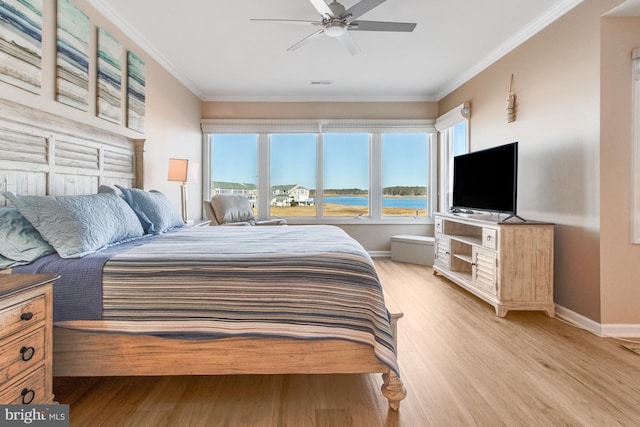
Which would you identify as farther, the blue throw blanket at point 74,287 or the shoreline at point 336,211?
the shoreline at point 336,211

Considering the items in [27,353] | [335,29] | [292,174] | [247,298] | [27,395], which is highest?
[335,29]

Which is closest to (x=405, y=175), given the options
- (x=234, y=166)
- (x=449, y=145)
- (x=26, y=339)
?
(x=449, y=145)

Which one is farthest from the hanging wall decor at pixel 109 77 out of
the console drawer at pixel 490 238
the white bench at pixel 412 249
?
the white bench at pixel 412 249

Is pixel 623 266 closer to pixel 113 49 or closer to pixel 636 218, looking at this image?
pixel 636 218

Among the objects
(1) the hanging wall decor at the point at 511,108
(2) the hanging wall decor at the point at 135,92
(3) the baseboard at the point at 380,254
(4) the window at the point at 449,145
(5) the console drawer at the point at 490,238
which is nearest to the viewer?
(5) the console drawer at the point at 490,238

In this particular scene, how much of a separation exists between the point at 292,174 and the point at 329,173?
0.62 m

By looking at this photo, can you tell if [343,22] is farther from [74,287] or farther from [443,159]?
[443,159]

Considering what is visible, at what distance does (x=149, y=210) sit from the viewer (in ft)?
8.70

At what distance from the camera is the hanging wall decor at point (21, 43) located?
196 centimetres

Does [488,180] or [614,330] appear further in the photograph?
[488,180]

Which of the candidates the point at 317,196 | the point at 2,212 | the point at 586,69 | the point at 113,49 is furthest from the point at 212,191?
the point at 586,69

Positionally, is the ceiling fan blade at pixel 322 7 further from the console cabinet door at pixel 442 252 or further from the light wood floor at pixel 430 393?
the console cabinet door at pixel 442 252

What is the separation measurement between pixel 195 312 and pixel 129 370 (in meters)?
0.43

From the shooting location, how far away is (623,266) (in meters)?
2.49
